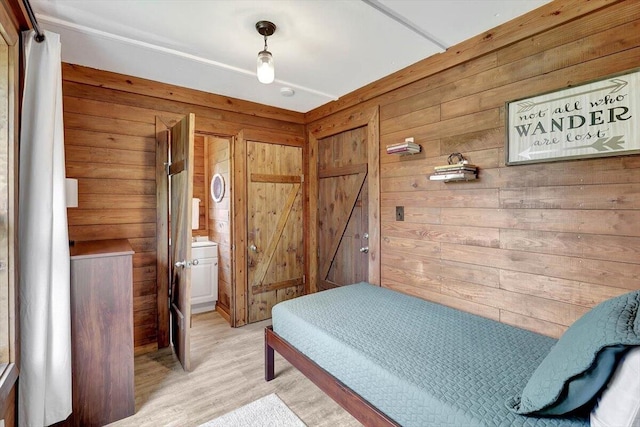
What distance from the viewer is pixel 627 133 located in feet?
5.23

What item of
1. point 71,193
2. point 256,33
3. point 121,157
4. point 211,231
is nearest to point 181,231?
point 71,193

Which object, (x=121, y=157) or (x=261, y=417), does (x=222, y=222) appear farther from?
(x=261, y=417)

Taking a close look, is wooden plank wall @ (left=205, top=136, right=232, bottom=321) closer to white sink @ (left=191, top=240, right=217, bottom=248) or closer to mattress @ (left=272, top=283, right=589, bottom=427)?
white sink @ (left=191, top=240, right=217, bottom=248)

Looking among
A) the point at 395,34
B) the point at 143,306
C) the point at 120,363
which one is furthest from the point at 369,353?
A: the point at 143,306

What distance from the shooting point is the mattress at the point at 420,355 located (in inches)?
50.6

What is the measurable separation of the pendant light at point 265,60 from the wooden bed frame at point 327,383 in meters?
1.82

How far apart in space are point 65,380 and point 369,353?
177 centimetres

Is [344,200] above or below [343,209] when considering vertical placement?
above

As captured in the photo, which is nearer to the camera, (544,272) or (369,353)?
(369,353)

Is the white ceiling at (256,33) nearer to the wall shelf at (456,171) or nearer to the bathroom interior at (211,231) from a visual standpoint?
the wall shelf at (456,171)

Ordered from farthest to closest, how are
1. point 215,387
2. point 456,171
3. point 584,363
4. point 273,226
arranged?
point 273,226 < point 215,387 < point 456,171 < point 584,363

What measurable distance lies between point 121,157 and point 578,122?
3.45 metres

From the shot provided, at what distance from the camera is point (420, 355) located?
5.37 ft

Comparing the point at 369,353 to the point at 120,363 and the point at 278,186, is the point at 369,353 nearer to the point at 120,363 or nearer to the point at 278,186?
the point at 120,363
